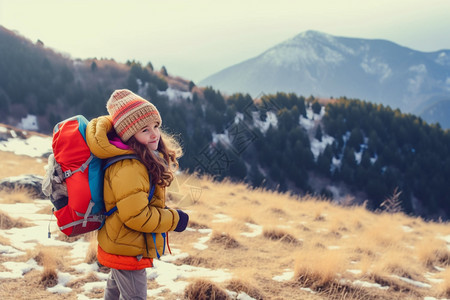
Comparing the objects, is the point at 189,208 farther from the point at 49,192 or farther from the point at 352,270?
the point at 49,192

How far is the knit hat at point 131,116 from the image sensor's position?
2.32 m

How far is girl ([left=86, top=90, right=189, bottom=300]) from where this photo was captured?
2.17 m

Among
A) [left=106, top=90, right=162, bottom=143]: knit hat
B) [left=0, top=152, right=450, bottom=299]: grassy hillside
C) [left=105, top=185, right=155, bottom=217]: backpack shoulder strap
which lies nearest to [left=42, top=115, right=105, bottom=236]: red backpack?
[left=105, top=185, right=155, bottom=217]: backpack shoulder strap

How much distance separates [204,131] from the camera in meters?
52.4

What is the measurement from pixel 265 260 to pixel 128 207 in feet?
11.8

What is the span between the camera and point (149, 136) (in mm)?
2381

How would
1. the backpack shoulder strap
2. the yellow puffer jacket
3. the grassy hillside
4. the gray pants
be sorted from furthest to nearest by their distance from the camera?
1. the grassy hillside
2. the gray pants
3. the backpack shoulder strap
4. the yellow puffer jacket

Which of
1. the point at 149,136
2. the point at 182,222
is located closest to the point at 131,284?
the point at 182,222

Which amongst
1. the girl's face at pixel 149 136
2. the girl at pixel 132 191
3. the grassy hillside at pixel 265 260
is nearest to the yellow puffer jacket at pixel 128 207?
the girl at pixel 132 191

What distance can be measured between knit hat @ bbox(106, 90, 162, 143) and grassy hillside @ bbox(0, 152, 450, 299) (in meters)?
1.48

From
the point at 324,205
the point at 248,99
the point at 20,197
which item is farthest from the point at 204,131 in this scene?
the point at 20,197

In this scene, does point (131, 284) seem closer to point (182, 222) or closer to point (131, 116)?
point (182, 222)

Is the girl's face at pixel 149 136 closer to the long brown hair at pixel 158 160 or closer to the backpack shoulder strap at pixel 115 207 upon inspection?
the long brown hair at pixel 158 160

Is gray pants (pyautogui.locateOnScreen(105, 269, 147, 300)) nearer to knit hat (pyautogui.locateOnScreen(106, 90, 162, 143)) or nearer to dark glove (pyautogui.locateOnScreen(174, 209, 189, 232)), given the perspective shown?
dark glove (pyautogui.locateOnScreen(174, 209, 189, 232))
